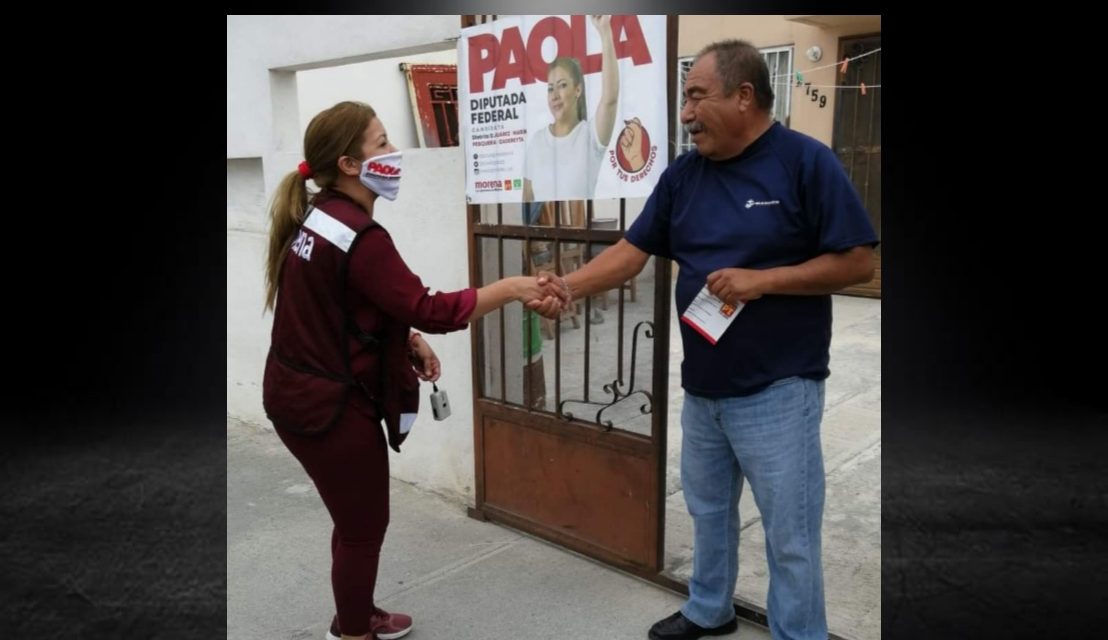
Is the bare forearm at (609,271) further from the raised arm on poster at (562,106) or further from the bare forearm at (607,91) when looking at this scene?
the bare forearm at (607,91)

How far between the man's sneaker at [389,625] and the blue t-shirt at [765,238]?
1.36m

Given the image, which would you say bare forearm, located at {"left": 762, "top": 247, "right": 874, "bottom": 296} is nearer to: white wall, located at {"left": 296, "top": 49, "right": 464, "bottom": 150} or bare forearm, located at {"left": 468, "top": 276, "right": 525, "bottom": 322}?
bare forearm, located at {"left": 468, "top": 276, "right": 525, "bottom": 322}

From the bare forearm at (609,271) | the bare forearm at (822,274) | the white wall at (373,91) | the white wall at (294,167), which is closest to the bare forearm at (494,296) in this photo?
the bare forearm at (609,271)

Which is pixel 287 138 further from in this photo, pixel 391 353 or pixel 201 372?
pixel 391 353

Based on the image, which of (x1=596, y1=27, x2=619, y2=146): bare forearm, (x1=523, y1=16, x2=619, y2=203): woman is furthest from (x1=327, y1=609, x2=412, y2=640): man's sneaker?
(x1=596, y1=27, x2=619, y2=146): bare forearm

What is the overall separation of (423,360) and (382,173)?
2.24ft

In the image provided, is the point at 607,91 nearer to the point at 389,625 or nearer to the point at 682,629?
the point at 682,629

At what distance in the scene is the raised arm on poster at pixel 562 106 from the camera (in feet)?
10.0

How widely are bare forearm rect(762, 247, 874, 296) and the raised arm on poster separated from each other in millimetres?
828

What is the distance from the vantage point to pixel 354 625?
271cm

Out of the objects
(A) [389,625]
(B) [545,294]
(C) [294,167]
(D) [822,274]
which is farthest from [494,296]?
(C) [294,167]

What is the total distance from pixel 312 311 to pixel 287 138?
133 inches

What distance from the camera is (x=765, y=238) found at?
2387 mm

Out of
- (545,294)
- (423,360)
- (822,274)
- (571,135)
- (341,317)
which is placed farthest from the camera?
(571,135)
